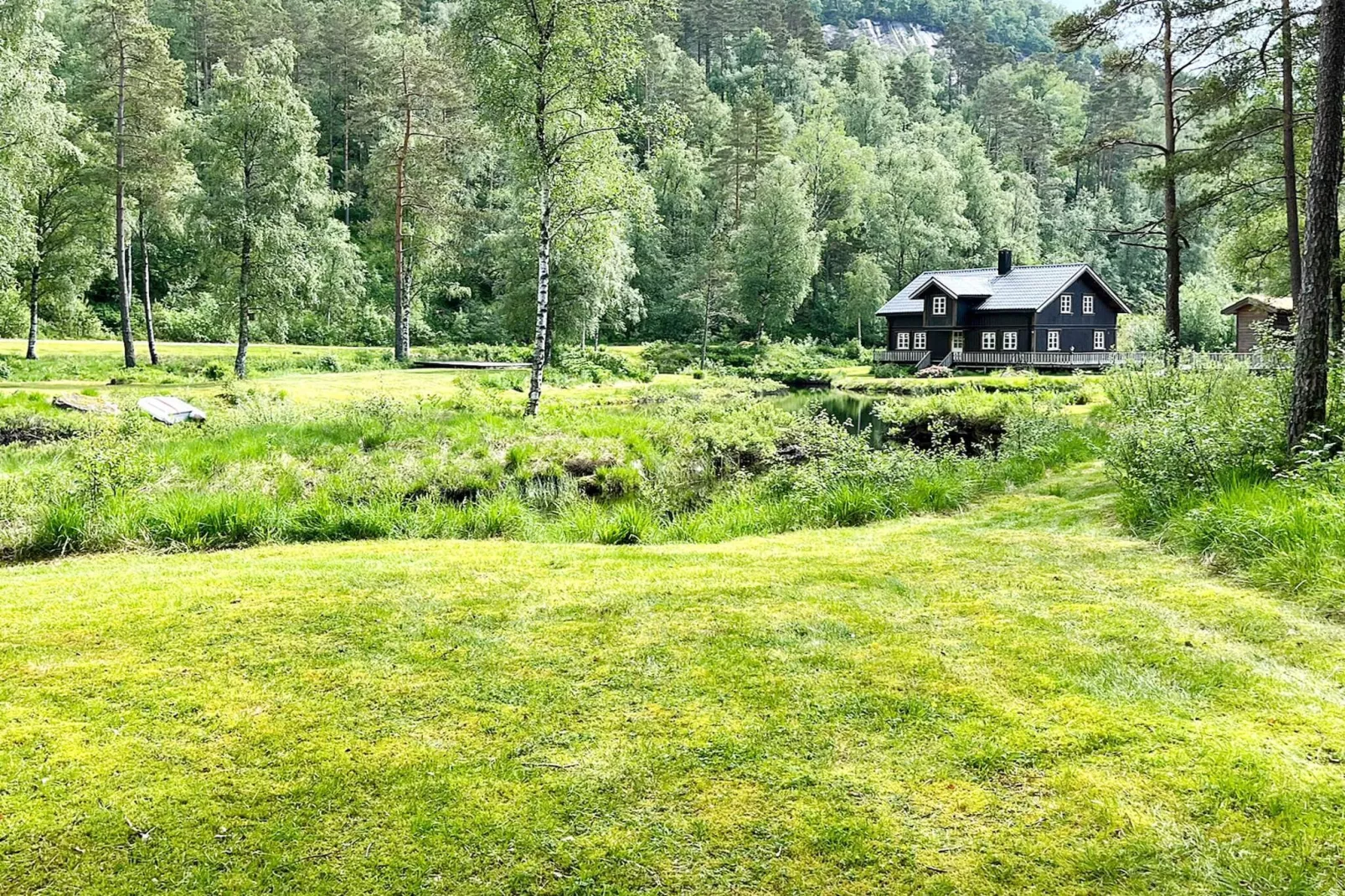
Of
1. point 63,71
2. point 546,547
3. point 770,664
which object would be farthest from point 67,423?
point 63,71

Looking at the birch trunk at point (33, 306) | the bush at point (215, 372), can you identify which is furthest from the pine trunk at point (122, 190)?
the birch trunk at point (33, 306)

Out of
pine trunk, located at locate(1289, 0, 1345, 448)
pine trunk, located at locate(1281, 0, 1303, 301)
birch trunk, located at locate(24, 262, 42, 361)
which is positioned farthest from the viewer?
birch trunk, located at locate(24, 262, 42, 361)

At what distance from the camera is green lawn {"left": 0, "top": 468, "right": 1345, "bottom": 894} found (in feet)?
8.91

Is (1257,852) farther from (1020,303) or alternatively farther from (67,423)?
(1020,303)

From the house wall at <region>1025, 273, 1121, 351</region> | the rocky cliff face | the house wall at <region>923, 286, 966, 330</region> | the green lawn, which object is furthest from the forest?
the rocky cliff face

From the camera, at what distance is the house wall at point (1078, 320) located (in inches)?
1750

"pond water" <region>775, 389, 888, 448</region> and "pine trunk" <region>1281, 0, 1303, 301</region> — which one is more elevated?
"pine trunk" <region>1281, 0, 1303, 301</region>

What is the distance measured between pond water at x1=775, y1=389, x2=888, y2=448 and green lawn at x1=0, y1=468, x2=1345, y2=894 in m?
14.6

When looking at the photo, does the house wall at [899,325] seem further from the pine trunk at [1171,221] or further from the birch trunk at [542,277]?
the birch trunk at [542,277]

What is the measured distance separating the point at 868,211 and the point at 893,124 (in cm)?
1824

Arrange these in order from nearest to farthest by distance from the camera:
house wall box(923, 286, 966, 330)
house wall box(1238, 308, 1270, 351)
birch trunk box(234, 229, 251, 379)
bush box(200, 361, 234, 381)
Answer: birch trunk box(234, 229, 251, 379) → bush box(200, 361, 234, 381) → house wall box(1238, 308, 1270, 351) → house wall box(923, 286, 966, 330)

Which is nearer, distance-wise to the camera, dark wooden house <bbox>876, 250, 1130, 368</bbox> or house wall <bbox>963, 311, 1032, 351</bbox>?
dark wooden house <bbox>876, 250, 1130, 368</bbox>

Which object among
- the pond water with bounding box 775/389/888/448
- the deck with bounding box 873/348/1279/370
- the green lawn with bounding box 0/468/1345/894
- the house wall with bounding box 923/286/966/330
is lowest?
the green lawn with bounding box 0/468/1345/894

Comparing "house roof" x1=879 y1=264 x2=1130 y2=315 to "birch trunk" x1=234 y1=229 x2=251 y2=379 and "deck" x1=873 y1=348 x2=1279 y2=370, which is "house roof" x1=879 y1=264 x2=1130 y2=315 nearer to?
"deck" x1=873 y1=348 x2=1279 y2=370
